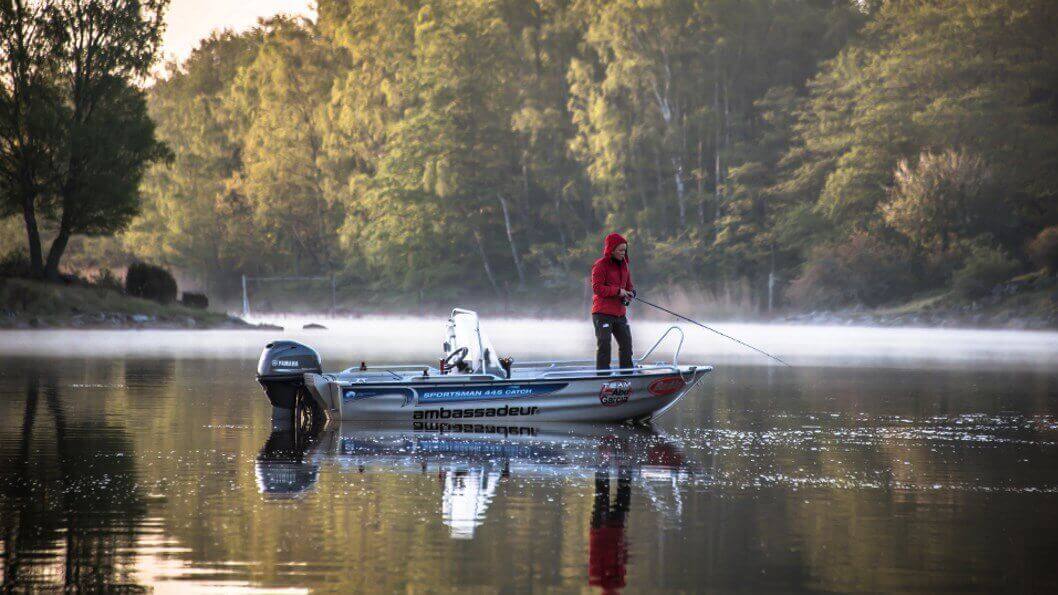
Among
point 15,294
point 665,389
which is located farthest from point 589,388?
point 15,294

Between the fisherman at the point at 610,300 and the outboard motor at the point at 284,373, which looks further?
the fisherman at the point at 610,300

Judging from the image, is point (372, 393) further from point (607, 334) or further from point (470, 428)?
point (607, 334)

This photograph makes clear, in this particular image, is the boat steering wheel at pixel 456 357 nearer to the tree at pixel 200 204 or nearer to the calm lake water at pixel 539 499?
the calm lake water at pixel 539 499

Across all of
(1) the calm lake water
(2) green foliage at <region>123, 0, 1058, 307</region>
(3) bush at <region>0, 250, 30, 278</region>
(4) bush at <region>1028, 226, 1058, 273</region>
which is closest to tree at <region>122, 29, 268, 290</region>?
(2) green foliage at <region>123, 0, 1058, 307</region>

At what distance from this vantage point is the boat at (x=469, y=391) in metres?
17.5

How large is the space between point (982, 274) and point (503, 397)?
43.1 meters

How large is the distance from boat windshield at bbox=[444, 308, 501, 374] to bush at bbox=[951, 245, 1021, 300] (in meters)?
42.0

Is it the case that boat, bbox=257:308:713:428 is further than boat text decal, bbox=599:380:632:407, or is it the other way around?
boat text decal, bbox=599:380:632:407

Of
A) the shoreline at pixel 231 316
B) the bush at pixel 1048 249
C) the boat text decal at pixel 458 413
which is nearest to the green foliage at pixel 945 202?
the shoreline at pixel 231 316

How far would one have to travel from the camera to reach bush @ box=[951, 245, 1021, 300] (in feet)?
186

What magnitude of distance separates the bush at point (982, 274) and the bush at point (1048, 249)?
124cm

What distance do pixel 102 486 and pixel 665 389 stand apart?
784cm

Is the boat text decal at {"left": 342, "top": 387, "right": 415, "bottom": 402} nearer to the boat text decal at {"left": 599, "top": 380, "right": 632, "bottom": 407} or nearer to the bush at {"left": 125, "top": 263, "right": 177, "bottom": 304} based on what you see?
the boat text decal at {"left": 599, "top": 380, "right": 632, "bottom": 407}

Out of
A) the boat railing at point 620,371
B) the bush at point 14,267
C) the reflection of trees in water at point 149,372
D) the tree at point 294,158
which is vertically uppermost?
the tree at point 294,158
